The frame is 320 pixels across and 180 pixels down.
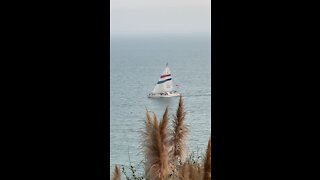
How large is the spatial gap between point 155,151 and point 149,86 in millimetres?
994

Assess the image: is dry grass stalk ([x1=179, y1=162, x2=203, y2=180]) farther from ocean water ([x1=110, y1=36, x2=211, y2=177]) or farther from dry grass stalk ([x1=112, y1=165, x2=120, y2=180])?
dry grass stalk ([x1=112, y1=165, x2=120, y2=180])

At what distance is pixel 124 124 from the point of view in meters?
2.86

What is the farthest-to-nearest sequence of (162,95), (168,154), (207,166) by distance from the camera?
1. (162,95)
2. (168,154)
3. (207,166)

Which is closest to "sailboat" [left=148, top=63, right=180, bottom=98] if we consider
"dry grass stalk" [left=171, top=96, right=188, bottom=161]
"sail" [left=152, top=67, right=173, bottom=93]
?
"sail" [left=152, top=67, right=173, bottom=93]

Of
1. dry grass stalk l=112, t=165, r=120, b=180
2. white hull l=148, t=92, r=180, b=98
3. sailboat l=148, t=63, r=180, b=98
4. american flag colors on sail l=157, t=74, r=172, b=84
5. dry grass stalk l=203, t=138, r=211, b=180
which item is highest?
american flag colors on sail l=157, t=74, r=172, b=84

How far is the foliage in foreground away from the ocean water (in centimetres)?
5

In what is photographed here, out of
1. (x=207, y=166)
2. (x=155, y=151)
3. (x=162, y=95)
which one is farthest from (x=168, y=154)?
(x=162, y=95)

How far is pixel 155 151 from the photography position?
7.66 feet

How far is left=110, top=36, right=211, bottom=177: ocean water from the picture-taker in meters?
2.60

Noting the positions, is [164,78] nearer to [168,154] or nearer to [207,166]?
[168,154]

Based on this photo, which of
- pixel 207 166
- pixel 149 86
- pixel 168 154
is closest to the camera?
pixel 207 166
